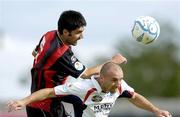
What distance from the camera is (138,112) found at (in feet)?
137

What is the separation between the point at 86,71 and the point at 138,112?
26.5m

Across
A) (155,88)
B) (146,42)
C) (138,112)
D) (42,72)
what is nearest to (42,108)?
(42,72)

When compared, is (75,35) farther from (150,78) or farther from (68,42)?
(150,78)

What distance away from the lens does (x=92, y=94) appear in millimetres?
15195

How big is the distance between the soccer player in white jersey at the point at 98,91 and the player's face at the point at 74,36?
667 mm

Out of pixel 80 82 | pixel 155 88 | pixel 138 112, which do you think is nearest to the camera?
pixel 80 82

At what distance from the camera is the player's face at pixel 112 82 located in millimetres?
14810

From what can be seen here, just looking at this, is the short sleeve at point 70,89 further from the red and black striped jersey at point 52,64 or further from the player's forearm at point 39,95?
the red and black striped jersey at point 52,64

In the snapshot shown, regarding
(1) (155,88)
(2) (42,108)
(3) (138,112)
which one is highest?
(2) (42,108)

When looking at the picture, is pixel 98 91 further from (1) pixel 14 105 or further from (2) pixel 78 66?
(1) pixel 14 105

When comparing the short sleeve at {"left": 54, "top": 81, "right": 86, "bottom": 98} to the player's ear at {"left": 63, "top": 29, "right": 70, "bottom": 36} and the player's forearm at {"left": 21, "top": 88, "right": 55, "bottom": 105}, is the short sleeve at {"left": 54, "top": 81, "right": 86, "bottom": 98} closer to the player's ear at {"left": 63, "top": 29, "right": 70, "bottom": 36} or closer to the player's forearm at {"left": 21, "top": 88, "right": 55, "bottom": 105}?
the player's forearm at {"left": 21, "top": 88, "right": 55, "bottom": 105}

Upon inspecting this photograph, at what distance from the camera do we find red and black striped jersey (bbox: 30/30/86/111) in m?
15.3

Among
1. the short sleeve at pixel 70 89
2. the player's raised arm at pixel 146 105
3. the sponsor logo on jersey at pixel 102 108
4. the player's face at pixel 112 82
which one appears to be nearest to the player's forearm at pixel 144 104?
the player's raised arm at pixel 146 105

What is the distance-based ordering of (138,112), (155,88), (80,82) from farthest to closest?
(155,88) < (138,112) < (80,82)
